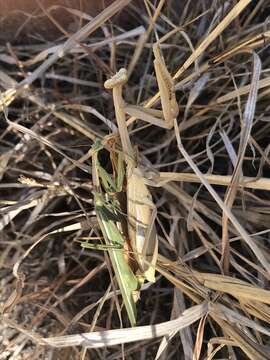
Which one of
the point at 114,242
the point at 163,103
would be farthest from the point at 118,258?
the point at 163,103

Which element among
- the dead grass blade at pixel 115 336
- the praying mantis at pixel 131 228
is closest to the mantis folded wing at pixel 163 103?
the praying mantis at pixel 131 228

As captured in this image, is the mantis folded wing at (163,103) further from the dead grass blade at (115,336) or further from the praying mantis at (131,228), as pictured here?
the dead grass blade at (115,336)

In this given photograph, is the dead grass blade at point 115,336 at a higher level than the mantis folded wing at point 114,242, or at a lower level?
lower

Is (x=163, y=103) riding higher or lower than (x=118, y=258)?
higher

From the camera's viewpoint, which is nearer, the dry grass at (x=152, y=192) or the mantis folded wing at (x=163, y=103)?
the mantis folded wing at (x=163, y=103)

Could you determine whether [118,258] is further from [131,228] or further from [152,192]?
[152,192]

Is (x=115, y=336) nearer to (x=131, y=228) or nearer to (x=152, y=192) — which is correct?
(x=131, y=228)

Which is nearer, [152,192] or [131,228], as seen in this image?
[131,228]

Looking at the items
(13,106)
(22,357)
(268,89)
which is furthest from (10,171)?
(268,89)
